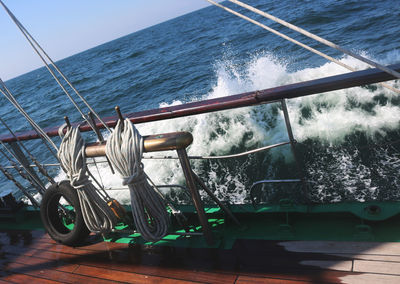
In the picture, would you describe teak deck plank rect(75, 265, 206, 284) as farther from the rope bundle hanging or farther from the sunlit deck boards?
the rope bundle hanging

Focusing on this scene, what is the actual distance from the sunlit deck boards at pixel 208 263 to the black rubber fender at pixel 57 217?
127 mm

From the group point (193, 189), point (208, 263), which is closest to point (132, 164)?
point (193, 189)

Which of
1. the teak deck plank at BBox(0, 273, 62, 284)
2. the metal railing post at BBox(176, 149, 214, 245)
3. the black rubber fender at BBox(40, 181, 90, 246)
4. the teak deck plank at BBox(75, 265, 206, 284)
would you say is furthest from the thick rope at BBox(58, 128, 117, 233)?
the metal railing post at BBox(176, 149, 214, 245)

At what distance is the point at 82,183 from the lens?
185 cm

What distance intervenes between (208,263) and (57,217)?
1.25 m

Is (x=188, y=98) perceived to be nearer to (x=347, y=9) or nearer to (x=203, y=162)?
→ (x=203, y=162)

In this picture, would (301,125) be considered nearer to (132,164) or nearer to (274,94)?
(274,94)

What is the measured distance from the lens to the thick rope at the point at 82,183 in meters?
1.79

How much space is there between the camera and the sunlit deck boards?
5.01 feet

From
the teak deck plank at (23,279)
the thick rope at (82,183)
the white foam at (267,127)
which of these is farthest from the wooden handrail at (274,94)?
the white foam at (267,127)

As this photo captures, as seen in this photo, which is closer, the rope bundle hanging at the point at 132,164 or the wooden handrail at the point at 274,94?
the wooden handrail at the point at 274,94

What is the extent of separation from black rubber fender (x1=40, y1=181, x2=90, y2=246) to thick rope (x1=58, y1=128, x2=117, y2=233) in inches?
5.5

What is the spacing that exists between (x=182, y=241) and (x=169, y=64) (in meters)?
16.0

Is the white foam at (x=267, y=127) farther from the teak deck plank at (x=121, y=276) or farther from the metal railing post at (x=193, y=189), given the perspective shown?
the teak deck plank at (x=121, y=276)
